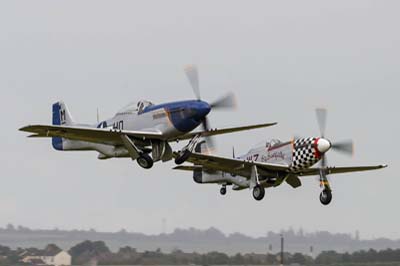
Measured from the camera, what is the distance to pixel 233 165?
44.0 m

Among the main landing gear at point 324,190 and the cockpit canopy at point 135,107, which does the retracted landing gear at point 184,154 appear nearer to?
the cockpit canopy at point 135,107

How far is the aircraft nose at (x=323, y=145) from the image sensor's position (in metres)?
41.8

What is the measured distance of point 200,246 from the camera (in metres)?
66.2

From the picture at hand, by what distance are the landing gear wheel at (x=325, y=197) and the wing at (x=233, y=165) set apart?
82.9 inches

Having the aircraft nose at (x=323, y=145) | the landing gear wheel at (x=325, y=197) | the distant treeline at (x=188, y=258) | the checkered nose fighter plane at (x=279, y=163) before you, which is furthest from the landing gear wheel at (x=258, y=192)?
the distant treeline at (x=188, y=258)

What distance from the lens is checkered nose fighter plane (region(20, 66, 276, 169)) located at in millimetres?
34375

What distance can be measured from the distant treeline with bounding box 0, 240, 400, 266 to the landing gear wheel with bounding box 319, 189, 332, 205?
9613mm

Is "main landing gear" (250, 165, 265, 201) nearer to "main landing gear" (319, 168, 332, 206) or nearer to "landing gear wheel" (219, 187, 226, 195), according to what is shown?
"main landing gear" (319, 168, 332, 206)

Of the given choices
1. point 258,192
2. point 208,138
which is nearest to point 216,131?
point 208,138

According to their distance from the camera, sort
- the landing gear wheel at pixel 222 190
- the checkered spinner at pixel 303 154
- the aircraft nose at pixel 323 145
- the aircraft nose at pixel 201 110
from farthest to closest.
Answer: the landing gear wheel at pixel 222 190
the checkered spinner at pixel 303 154
the aircraft nose at pixel 323 145
the aircraft nose at pixel 201 110


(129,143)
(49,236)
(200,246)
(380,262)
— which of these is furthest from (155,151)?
(49,236)

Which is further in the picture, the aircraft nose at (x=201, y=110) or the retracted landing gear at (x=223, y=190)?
the retracted landing gear at (x=223, y=190)

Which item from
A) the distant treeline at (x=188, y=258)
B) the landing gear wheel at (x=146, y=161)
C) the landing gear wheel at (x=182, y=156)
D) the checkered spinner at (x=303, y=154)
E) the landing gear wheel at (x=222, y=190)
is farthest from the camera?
the distant treeline at (x=188, y=258)

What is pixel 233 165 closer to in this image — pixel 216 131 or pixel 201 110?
pixel 216 131
